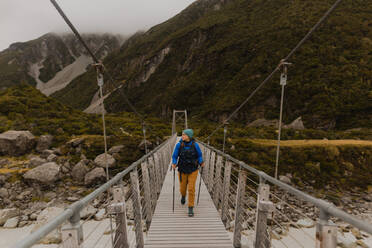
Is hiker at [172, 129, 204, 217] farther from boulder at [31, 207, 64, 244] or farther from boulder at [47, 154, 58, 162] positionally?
boulder at [47, 154, 58, 162]

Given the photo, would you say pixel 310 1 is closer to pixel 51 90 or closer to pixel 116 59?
pixel 116 59

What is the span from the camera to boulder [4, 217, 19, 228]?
9023 millimetres

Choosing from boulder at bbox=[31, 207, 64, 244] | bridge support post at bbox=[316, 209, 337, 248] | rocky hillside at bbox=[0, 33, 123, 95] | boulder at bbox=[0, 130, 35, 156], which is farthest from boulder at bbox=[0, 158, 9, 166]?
rocky hillside at bbox=[0, 33, 123, 95]

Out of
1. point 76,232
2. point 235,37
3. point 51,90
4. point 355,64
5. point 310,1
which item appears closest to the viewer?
point 76,232

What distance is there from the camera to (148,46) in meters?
90.9

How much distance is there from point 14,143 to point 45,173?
476 cm

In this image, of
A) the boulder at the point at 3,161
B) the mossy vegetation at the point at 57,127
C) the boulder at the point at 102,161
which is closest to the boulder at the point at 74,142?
the mossy vegetation at the point at 57,127

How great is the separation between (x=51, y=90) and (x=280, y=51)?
396 feet

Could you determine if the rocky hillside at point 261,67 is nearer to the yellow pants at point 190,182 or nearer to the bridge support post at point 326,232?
the yellow pants at point 190,182

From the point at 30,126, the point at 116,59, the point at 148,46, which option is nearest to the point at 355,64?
the point at 30,126

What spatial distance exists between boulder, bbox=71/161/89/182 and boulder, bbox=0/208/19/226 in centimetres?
350

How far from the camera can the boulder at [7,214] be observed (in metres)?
9.36

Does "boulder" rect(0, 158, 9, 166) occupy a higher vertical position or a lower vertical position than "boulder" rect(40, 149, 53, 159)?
lower

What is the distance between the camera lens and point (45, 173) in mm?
12438
